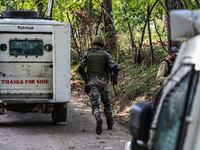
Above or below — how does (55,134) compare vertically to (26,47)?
below

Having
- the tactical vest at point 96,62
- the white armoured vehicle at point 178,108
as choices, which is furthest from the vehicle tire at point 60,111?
the white armoured vehicle at point 178,108

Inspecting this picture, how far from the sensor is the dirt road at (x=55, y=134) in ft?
24.7

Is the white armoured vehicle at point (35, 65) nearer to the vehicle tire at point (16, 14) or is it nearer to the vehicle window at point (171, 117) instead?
the vehicle tire at point (16, 14)

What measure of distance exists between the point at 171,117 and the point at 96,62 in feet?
18.8

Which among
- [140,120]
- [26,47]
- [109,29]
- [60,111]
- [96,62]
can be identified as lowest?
[60,111]

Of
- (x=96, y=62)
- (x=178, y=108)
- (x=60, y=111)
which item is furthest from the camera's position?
(x=60, y=111)

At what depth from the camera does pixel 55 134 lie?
8.66 metres

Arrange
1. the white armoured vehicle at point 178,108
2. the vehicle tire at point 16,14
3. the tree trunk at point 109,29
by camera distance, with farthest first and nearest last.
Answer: the tree trunk at point 109,29
the vehicle tire at point 16,14
the white armoured vehicle at point 178,108

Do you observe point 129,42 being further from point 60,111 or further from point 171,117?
point 171,117

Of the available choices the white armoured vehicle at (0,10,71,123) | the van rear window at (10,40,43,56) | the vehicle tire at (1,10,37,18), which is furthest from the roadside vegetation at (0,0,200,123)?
the vehicle tire at (1,10,37,18)

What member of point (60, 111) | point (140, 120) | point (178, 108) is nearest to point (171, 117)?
point (178, 108)

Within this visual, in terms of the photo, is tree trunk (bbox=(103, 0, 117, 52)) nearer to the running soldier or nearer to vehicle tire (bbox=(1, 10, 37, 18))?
vehicle tire (bbox=(1, 10, 37, 18))

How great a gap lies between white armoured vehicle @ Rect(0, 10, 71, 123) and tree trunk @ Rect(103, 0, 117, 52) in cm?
627

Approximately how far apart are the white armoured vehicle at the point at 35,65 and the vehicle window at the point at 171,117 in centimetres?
617
